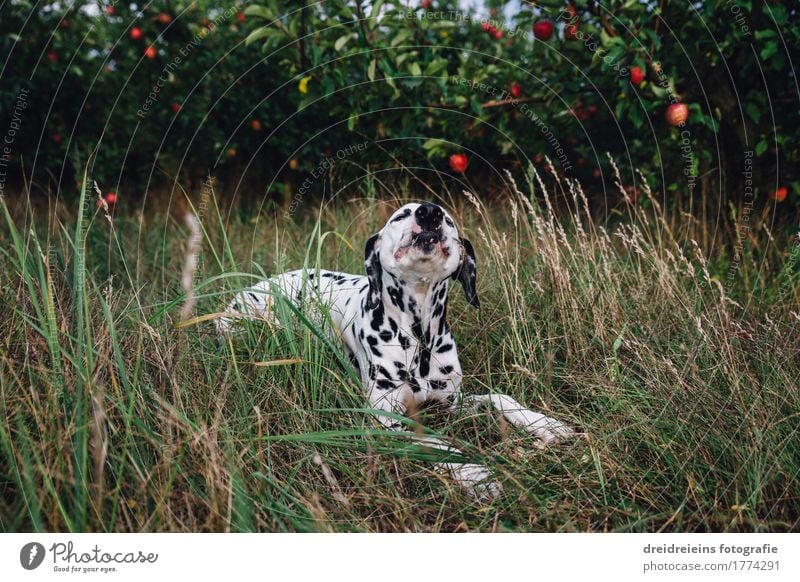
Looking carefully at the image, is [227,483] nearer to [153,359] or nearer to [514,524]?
[153,359]

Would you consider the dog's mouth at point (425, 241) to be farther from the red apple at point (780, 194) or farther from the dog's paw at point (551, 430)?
the red apple at point (780, 194)

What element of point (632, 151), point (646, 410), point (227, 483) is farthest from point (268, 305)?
point (632, 151)

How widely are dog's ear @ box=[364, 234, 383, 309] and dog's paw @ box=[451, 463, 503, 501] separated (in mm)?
891

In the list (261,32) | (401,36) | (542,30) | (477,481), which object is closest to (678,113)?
(542,30)

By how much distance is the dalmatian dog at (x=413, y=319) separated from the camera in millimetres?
2537

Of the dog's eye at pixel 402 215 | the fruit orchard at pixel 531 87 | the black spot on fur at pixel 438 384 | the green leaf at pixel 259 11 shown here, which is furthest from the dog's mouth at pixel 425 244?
the green leaf at pixel 259 11

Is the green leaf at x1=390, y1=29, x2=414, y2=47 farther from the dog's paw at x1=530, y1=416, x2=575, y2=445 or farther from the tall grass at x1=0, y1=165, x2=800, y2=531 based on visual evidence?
the dog's paw at x1=530, y1=416, x2=575, y2=445

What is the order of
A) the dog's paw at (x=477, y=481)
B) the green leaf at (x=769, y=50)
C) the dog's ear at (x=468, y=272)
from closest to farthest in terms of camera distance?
the dog's paw at (x=477, y=481) < the dog's ear at (x=468, y=272) < the green leaf at (x=769, y=50)

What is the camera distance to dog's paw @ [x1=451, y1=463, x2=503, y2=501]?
221 cm

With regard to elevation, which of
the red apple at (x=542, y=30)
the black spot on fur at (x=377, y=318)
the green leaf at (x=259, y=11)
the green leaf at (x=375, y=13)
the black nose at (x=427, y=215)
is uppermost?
the green leaf at (x=259, y=11)

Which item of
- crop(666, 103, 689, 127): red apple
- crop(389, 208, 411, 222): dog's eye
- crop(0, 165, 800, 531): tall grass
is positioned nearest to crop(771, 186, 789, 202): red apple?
crop(666, 103, 689, 127): red apple

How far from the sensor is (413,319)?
2787 mm

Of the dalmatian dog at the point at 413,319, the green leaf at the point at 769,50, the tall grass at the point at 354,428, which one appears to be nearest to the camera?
the tall grass at the point at 354,428
